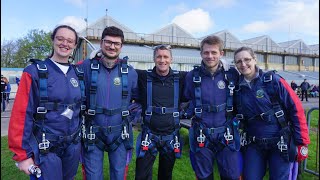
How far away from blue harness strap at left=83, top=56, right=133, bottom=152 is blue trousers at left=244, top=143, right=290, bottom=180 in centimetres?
156

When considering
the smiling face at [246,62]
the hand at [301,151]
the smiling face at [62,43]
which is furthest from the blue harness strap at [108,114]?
the hand at [301,151]

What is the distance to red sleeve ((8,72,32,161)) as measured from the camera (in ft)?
8.79

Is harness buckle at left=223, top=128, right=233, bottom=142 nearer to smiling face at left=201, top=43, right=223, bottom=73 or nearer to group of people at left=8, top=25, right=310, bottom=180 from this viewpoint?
group of people at left=8, top=25, right=310, bottom=180

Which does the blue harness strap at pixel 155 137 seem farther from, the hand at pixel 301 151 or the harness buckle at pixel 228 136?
the hand at pixel 301 151

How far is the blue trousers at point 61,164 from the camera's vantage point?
2818mm

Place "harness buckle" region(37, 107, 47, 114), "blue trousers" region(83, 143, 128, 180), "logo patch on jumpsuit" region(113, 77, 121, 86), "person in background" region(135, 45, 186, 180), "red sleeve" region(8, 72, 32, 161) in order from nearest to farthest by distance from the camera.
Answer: "red sleeve" region(8, 72, 32, 161) → "harness buckle" region(37, 107, 47, 114) → "blue trousers" region(83, 143, 128, 180) → "logo patch on jumpsuit" region(113, 77, 121, 86) → "person in background" region(135, 45, 186, 180)

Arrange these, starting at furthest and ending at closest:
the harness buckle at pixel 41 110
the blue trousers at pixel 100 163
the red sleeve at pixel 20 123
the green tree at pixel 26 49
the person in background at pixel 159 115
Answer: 1. the green tree at pixel 26 49
2. the person in background at pixel 159 115
3. the blue trousers at pixel 100 163
4. the harness buckle at pixel 41 110
5. the red sleeve at pixel 20 123

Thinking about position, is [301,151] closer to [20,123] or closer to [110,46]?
[110,46]

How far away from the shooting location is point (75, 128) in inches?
120

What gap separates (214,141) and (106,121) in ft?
4.63

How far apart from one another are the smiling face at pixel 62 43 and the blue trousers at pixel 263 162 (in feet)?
8.47

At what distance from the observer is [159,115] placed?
141 inches

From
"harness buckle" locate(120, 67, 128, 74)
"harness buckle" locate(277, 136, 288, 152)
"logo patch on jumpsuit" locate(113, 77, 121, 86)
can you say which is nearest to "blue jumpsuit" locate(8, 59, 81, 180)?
"logo patch on jumpsuit" locate(113, 77, 121, 86)

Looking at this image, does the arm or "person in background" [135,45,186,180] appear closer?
the arm
